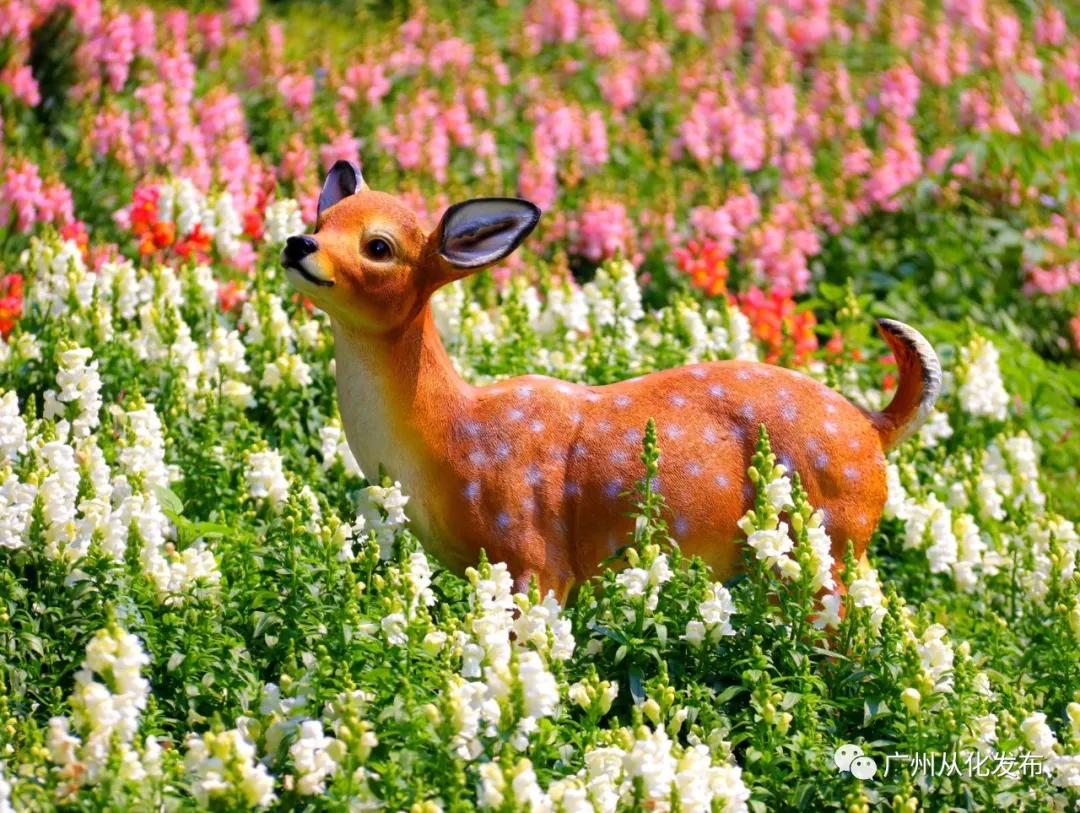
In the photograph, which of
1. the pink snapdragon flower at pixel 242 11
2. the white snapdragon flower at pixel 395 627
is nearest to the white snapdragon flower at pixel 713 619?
the white snapdragon flower at pixel 395 627

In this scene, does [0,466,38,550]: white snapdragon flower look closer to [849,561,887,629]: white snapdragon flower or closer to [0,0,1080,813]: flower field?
[0,0,1080,813]: flower field

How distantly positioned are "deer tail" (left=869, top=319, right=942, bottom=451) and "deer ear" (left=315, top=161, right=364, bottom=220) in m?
1.69

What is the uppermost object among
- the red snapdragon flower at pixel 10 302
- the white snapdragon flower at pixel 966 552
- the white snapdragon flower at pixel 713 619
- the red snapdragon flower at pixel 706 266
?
the red snapdragon flower at pixel 10 302

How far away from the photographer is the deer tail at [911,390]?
17.5 feet

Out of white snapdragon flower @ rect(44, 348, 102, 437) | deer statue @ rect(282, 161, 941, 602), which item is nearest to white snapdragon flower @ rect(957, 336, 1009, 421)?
deer statue @ rect(282, 161, 941, 602)

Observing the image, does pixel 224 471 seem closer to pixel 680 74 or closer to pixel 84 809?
pixel 84 809

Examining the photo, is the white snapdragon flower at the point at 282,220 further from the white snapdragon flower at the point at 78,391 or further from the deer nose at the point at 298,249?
the deer nose at the point at 298,249

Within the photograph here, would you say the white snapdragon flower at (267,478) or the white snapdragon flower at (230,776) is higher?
the white snapdragon flower at (267,478)

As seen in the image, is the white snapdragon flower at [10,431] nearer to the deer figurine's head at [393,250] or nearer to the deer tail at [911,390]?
the deer figurine's head at [393,250]

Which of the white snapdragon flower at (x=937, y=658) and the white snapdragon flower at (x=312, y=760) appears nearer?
the white snapdragon flower at (x=312, y=760)

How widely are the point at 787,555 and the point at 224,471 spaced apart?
6.38 ft

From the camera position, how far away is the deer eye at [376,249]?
500cm

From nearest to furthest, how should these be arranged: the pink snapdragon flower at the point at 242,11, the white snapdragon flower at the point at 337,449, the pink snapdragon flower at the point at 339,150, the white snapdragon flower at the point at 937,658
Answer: the white snapdragon flower at the point at 937,658, the white snapdragon flower at the point at 337,449, the pink snapdragon flower at the point at 339,150, the pink snapdragon flower at the point at 242,11

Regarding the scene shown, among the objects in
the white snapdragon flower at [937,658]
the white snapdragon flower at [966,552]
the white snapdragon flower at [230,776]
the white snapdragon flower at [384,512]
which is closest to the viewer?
the white snapdragon flower at [230,776]
